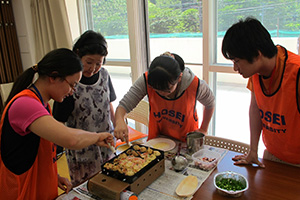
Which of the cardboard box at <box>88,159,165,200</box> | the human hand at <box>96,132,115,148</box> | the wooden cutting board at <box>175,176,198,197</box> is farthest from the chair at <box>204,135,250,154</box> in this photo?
the human hand at <box>96,132,115,148</box>

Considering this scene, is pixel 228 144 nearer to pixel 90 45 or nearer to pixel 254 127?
pixel 254 127

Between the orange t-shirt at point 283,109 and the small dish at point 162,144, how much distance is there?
0.58 m

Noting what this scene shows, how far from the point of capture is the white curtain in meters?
3.06

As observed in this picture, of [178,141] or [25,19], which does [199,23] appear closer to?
[178,141]

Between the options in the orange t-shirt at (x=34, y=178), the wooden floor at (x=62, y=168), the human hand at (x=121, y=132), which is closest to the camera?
the orange t-shirt at (x=34, y=178)

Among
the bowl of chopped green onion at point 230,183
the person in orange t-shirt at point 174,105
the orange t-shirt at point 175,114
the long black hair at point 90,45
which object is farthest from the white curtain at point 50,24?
the bowl of chopped green onion at point 230,183

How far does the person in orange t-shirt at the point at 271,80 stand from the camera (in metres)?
1.17

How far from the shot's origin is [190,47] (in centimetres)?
268

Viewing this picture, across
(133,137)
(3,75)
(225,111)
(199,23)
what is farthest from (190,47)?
(3,75)

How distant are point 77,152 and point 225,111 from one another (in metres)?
1.72

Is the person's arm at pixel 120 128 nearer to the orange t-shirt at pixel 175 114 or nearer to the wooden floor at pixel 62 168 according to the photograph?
the orange t-shirt at pixel 175 114

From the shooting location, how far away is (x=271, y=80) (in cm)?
126

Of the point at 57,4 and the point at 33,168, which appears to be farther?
the point at 57,4

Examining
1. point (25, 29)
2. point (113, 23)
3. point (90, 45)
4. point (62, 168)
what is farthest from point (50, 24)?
point (90, 45)
